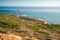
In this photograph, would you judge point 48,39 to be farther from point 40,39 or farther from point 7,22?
point 7,22

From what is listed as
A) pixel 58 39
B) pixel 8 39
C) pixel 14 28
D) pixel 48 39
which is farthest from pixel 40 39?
pixel 8 39

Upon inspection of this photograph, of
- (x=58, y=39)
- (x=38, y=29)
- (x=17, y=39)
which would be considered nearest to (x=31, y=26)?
(x=38, y=29)

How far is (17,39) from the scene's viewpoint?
31.8m

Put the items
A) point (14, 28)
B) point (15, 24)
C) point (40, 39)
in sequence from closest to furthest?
point (40, 39), point (14, 28), point (15, 24)

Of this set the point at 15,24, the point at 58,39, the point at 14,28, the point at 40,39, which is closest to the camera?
the point at 40,39

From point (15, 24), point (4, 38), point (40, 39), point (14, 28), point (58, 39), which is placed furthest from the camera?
point (15, 24)

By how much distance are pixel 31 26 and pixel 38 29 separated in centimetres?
267

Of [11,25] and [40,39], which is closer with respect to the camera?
[40,39]

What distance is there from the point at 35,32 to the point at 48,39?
6099mm

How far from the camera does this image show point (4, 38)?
30328mm

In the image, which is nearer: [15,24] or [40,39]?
[40,39]

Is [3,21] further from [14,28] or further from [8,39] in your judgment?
[8,39]

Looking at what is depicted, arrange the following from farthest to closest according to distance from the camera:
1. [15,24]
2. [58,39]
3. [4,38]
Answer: [15,24], [58,39], [4,38]

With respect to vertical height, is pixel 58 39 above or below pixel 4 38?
below
